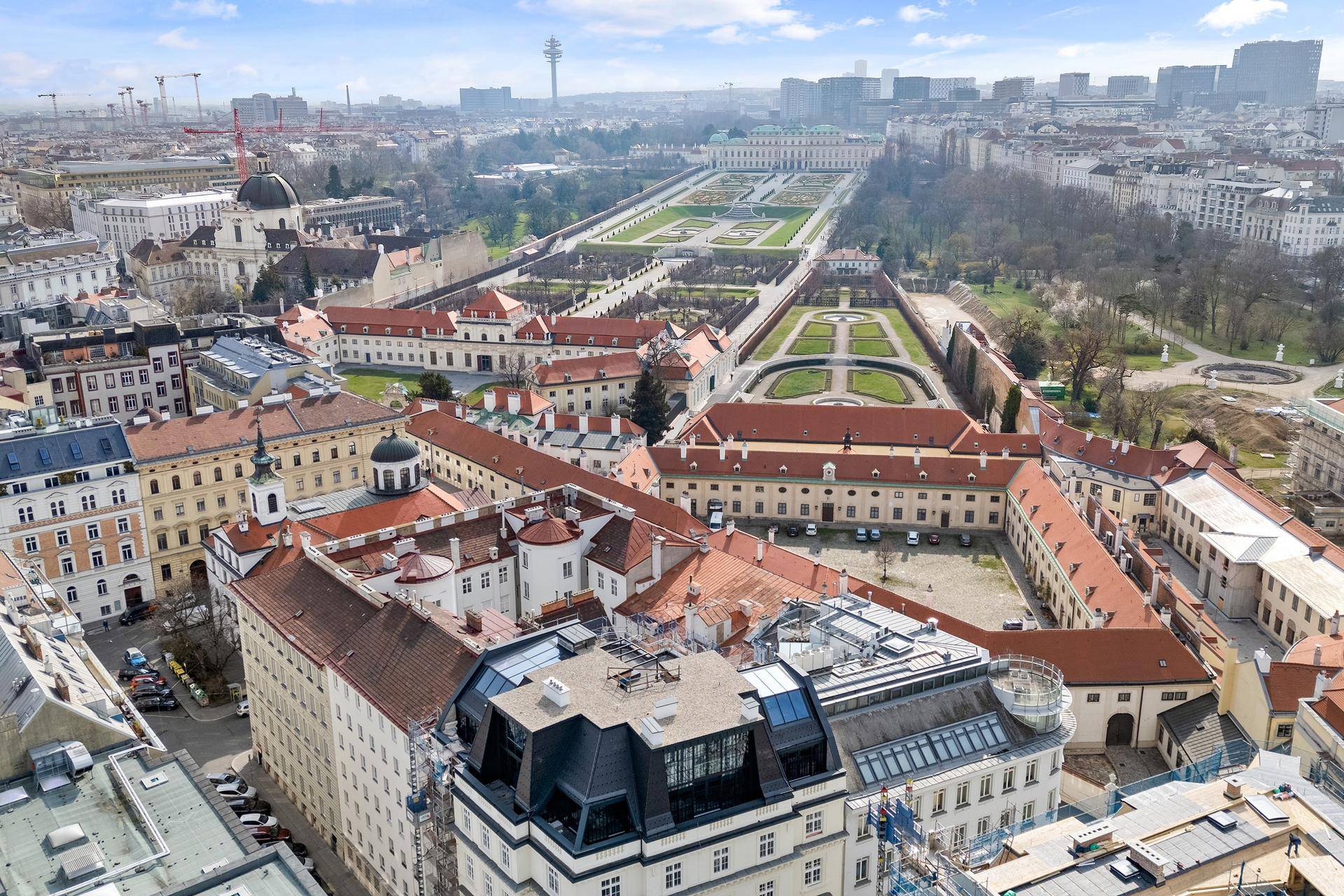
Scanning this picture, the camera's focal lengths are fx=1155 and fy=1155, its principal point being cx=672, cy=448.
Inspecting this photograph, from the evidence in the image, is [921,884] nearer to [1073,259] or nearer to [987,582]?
[987,582]

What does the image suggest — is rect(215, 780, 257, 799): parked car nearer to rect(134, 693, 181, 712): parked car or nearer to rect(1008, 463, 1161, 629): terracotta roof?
rect(134, 693, 181, 712): parked car

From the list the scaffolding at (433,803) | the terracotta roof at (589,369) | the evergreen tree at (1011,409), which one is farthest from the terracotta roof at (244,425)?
the evergreen tree at (1011,409)

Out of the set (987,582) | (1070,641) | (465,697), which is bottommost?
(987,582)

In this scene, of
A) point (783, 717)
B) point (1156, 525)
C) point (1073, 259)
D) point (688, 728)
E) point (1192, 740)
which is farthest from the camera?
point (1073, 259)

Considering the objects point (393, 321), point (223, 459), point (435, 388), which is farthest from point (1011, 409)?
point (393, 321)

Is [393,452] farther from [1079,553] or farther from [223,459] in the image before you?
[1079,553]

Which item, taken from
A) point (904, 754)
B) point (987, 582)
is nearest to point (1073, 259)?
point (987, 582)

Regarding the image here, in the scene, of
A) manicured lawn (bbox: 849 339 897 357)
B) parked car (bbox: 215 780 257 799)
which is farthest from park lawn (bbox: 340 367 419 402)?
parked car (bbox: 215 780 257 799)
